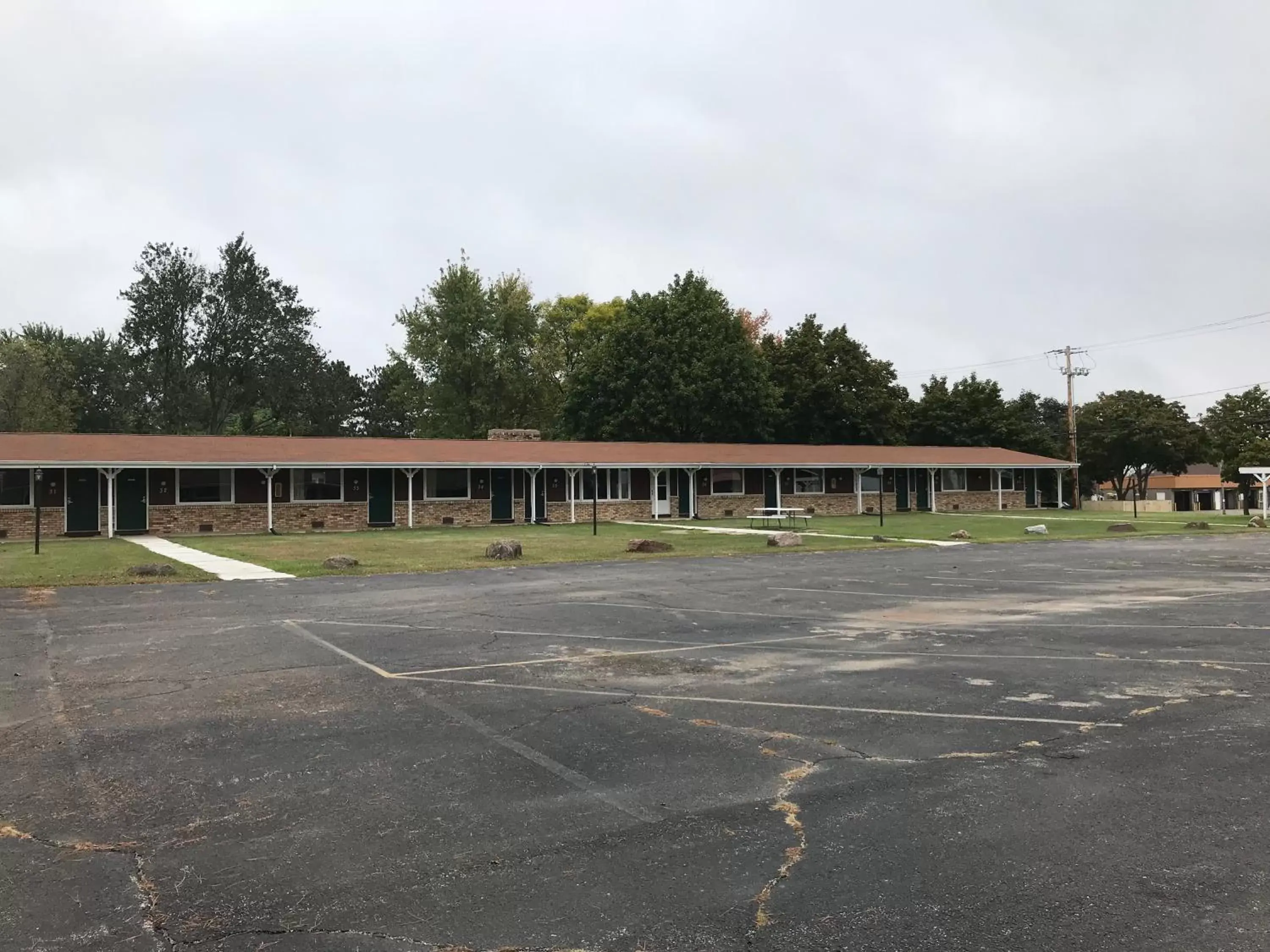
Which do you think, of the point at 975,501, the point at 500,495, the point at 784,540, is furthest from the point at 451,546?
the point at 975,501

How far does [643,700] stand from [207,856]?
146 inches

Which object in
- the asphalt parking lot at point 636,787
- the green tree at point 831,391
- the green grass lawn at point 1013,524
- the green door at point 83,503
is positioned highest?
the green tree at point 831,391

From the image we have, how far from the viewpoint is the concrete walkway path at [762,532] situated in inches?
1045

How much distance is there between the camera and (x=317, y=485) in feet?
109

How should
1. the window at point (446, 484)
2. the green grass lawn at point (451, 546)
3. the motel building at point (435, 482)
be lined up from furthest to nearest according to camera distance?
the window at point (446, 484), the motel building at point (435, 482), the green grass lawn at point (451, 546)

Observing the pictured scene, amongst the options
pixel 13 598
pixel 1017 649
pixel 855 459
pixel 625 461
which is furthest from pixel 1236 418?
pixel 13 598

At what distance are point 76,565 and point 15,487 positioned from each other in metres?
11.9

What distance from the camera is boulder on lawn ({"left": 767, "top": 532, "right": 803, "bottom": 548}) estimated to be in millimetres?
24625

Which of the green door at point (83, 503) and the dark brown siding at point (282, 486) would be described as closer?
the green door at point (83, 503)

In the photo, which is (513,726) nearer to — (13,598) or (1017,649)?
(1017,649)

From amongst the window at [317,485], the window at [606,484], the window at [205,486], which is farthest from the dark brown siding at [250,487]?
the window at [606,484]

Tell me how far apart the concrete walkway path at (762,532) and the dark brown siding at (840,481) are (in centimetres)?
1040

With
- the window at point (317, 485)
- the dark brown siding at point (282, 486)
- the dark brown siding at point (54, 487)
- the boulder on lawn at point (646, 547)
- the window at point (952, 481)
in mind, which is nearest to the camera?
the boulder on lawn at point (646, 547)

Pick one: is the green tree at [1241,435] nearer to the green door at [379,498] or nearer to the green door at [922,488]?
the green door at [922,488]
